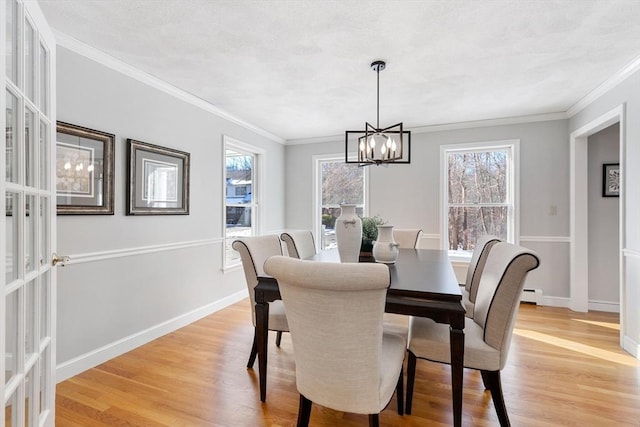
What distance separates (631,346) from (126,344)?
4.08 m

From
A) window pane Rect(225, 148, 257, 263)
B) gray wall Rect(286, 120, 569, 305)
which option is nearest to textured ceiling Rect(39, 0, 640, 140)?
gray wall Rect(286, 120, 569, 305)

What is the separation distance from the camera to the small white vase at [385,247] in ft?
7.38

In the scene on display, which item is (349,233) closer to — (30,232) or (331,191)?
(30,232)

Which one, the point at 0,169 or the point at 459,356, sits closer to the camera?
the point at 0,169

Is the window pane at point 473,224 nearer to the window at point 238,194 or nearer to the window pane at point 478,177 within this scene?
the window pane at point 478,177

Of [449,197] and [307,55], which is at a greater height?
[307,55]

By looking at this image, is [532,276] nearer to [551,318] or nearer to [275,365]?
[551,318]

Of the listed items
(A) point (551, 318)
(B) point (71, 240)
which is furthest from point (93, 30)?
(A) point (551, 318)

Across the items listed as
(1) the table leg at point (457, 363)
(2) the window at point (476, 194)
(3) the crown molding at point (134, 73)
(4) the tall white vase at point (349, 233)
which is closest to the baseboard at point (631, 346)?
(2) the window at point (476, 194)

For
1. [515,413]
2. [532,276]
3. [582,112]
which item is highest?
[582,112]

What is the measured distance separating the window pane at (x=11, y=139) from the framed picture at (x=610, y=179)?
4940mm

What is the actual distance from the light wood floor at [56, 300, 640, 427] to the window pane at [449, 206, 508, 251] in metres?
1.55

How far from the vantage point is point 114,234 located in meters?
2.55

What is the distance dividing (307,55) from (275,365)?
232 centimetres
